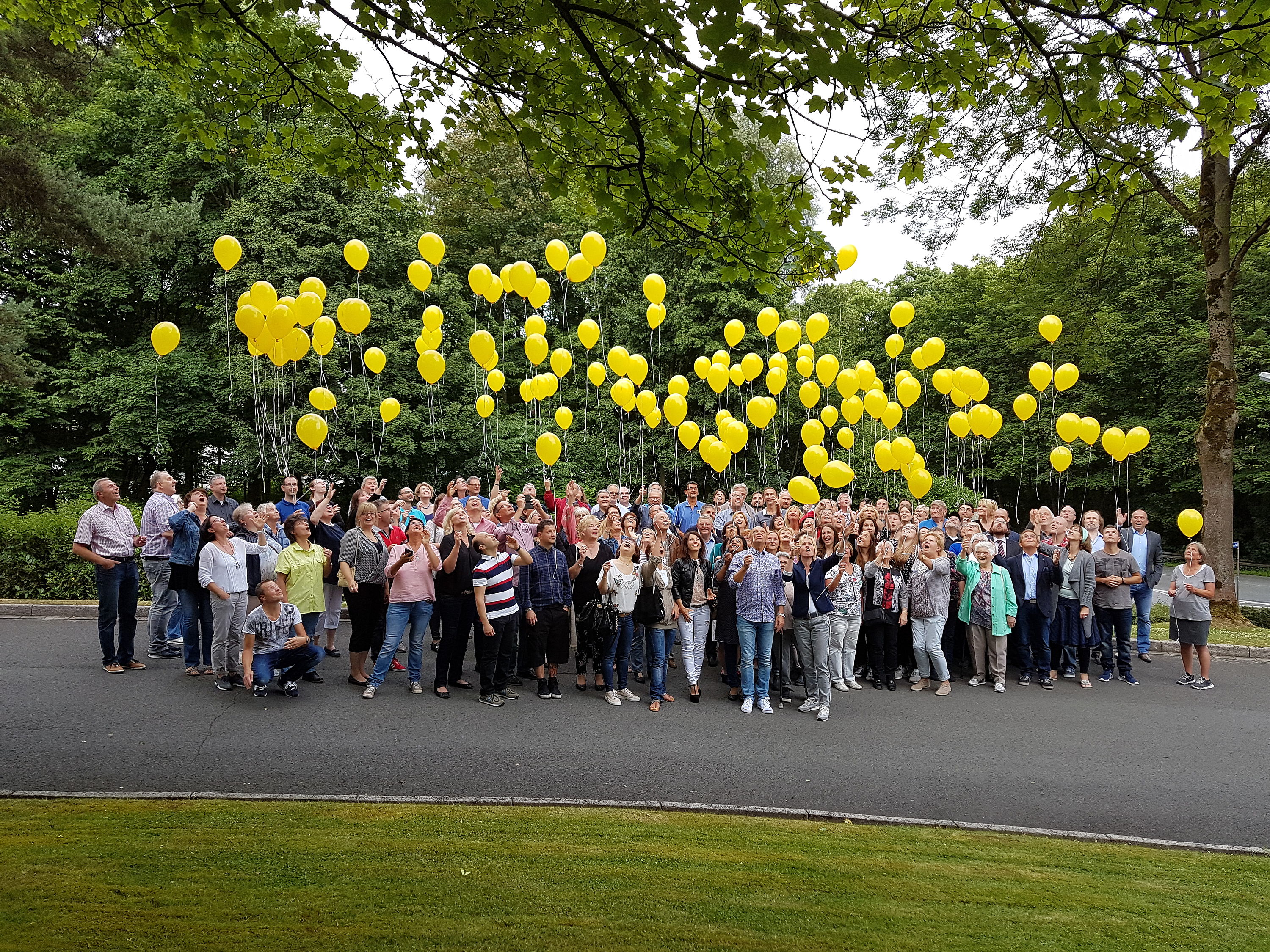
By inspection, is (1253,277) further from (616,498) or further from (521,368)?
(616,498)

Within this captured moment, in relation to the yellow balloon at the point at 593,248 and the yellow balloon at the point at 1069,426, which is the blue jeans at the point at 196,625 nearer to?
the yellow balloon at the point at 593,248

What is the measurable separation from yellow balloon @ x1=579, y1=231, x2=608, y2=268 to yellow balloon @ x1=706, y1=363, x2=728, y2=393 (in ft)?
12.5

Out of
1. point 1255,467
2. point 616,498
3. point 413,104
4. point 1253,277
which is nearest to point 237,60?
point 413,104

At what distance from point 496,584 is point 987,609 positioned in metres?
5.60

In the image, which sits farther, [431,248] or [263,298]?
[431,248]

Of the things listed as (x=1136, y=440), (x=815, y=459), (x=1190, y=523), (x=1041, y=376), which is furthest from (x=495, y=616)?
(x=1190, y=523)

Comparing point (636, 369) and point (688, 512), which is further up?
point (636, 369)

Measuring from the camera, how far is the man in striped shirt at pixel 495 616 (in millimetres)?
7629

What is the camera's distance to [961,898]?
4305 mm

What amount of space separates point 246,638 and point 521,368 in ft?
59.9

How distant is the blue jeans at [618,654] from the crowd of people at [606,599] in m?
0.04

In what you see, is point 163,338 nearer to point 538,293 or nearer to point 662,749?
point 538,293

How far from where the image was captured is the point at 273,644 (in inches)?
287

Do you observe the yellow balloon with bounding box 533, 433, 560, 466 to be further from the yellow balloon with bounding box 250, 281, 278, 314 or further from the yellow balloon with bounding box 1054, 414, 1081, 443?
the yellow balloon with bounding box 1054, 414, 1081, 443
